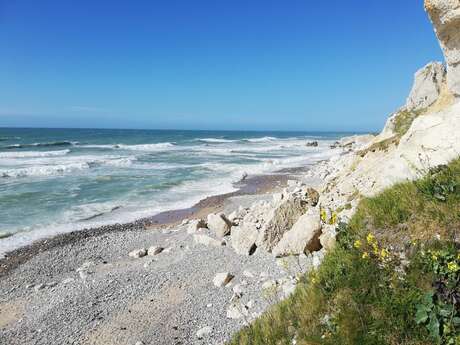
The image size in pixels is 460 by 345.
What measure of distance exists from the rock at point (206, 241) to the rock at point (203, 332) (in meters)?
3.73

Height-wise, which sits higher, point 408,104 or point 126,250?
point 408,104

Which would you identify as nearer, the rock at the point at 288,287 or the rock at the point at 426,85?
the rock at the point at 288,287

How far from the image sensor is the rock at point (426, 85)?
18.4 meters

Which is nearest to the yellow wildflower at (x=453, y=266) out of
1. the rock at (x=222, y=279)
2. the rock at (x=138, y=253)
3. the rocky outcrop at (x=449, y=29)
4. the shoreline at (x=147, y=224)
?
the rocky outcrop at (x=449, y=29)

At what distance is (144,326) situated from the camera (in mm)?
6285

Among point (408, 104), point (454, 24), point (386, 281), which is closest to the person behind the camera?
point (386, 281)

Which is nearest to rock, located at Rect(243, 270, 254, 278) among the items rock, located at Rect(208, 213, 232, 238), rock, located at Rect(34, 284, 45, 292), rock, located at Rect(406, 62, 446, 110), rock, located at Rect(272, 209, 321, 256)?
rock, located at Rect(272, 209, 321, 256)

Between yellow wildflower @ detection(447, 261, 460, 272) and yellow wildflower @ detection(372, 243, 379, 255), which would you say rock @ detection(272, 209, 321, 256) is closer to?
yellow wildflower @ detection(372, 243, 379, 255)

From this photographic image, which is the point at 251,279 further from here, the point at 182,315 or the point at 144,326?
the point at 144,326

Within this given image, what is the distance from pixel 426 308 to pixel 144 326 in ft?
16.1

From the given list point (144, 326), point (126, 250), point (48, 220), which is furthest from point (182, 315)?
point (48, 220)

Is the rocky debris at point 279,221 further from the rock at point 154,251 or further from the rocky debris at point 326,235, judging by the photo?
the rock at point 154,251

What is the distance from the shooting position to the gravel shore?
6129 mm

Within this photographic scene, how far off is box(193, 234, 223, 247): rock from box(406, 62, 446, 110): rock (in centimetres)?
1408
